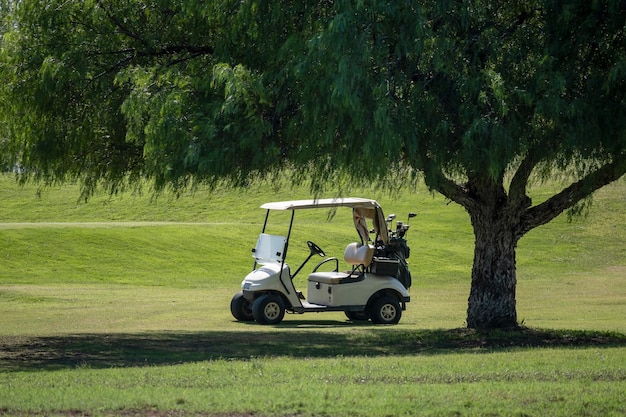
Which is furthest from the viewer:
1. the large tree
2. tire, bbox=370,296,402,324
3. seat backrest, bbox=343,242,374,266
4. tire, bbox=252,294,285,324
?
tire, bbox=370,296,402,324

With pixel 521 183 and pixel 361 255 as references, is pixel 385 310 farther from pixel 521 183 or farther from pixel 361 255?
pixel 521 183

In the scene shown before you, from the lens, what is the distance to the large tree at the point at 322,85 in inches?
487

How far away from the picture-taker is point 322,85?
12.4 metres

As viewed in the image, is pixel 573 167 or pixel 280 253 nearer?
pixel 573 167

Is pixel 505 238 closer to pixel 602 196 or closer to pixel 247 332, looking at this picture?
pixel 247 332

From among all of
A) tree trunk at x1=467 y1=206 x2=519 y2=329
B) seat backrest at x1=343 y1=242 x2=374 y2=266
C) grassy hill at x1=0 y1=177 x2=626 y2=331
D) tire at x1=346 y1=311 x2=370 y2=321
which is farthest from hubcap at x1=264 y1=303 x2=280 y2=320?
tree trunk at x1=467 y1=206 x2=519 y2=329

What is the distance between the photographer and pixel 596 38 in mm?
12898

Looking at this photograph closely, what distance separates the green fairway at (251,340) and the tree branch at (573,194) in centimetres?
184

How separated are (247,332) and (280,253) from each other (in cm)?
247

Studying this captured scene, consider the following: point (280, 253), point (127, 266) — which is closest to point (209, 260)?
point (127, 266)

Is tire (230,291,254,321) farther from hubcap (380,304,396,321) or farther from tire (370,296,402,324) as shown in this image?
hubcap (380,304,396,321)

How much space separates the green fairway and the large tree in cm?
235

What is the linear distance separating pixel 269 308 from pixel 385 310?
2229 mm

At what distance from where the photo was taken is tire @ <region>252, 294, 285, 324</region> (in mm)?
19219
